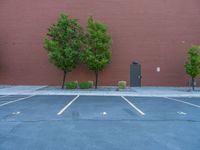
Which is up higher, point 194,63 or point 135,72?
point 194,63

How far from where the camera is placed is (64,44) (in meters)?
25.6

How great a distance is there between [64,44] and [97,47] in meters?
3.10

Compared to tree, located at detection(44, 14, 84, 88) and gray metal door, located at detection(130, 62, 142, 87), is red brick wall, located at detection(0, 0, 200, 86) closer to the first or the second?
gray metal door, located at detection(130, 62, 142, 87)

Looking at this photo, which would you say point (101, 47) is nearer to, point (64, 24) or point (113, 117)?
point (64, 24)

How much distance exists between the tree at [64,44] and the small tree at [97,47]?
912 mm

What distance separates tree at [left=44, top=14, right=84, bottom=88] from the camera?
24.8 m

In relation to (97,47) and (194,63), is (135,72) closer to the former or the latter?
(97,47)

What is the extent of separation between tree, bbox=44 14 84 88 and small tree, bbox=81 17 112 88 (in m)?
0.91

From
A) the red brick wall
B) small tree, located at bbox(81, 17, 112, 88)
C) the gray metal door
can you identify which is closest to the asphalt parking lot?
small tree, located at bbox(81, 17, 112, 88)

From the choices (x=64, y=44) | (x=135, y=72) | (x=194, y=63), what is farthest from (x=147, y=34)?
(x=64, y=44)

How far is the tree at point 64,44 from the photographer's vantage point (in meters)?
24.8

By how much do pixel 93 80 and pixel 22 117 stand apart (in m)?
18.1

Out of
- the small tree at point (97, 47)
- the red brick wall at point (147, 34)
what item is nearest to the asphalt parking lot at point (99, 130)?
the small tree at point (97, 47)

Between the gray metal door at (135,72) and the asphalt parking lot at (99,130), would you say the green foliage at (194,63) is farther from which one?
the asphalt parking lot at (99,130)
